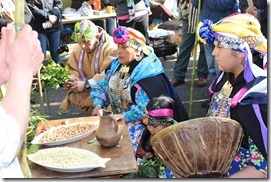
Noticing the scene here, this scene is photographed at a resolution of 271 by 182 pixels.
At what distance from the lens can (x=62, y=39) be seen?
25.0ft

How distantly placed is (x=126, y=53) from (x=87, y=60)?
3.14ft

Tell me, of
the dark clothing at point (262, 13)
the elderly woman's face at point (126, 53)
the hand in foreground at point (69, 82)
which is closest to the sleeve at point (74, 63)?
the hand in foreground at point (69, 82)

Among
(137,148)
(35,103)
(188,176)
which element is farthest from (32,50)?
(35,103)

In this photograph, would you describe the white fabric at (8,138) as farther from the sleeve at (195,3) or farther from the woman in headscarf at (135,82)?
the sleeve at (195,3)

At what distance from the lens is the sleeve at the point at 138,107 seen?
127 inches

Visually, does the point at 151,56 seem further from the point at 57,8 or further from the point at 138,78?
the point at 57,8

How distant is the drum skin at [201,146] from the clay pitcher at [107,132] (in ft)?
2.04

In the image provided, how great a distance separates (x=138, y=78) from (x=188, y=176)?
1.44 meters

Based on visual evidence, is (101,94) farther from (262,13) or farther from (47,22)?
(47,22)

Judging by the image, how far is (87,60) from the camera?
4.22 meters

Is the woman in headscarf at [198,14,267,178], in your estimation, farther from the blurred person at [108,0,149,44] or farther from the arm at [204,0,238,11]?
the blurred person at [108,0,149,44]

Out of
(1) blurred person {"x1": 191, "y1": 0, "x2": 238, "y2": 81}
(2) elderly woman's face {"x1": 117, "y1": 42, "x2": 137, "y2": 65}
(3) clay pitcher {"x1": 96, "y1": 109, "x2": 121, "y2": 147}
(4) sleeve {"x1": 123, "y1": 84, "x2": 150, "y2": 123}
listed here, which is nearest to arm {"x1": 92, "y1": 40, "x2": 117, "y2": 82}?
(2) elderly woman's face {"x1": 117, "y1": 42, "x2": 137, "y2": 65}

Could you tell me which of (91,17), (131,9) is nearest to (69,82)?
(131,9)

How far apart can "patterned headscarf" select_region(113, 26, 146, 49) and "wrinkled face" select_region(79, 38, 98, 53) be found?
701mm
